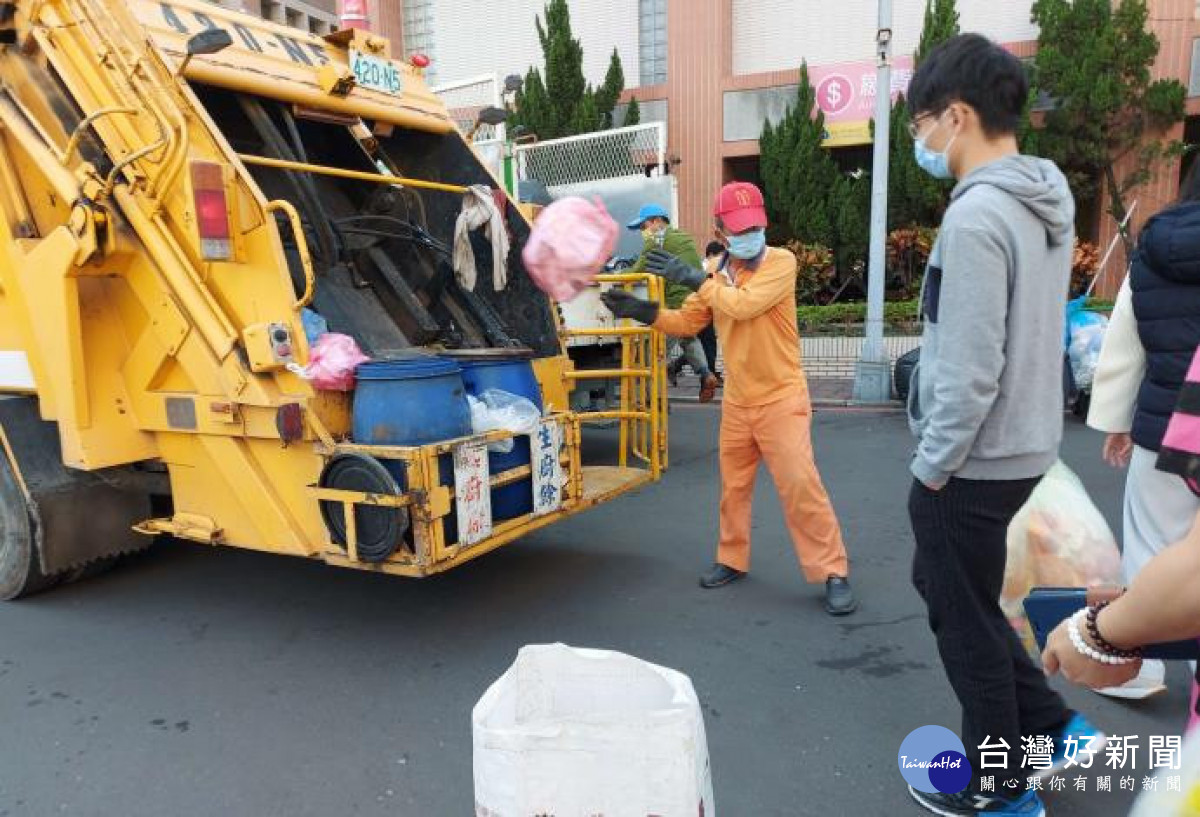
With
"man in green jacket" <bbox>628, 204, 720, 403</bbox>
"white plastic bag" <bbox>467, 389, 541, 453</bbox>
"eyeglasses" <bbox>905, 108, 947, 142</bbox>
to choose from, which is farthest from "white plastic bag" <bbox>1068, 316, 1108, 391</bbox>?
"eyeglasses" <bbox>905, 108, 947, 142</bbox>

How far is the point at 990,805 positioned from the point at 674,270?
211 cm

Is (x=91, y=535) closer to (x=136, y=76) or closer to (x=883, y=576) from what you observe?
(x=136, y=76)

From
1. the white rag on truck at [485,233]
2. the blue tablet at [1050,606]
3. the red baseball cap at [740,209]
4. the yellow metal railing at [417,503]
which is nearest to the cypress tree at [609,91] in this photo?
the white rag on truck at [485,233]

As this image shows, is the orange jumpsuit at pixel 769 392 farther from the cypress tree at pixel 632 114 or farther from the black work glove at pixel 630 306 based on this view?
the cypress tree at pixel 632 114

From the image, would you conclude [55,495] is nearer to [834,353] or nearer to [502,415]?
[502,415]

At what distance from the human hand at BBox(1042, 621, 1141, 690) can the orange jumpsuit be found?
2.08 m

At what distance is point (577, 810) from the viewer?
1.35 m

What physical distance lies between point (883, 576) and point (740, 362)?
1.26m

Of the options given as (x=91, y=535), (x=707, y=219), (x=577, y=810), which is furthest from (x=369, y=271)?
(x=707, y=219)

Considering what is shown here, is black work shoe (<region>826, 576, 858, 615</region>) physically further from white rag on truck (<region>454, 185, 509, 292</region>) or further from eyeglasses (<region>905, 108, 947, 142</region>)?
white rag on truck (<region>454, 185, 509, 292</region>)

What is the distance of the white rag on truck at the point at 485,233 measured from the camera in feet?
13.6

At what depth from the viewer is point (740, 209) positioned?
3389 millimetres

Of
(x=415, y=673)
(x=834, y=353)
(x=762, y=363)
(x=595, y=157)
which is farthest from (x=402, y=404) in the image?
(x=834, y=353)

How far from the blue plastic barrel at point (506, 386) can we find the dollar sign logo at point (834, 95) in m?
9.86
